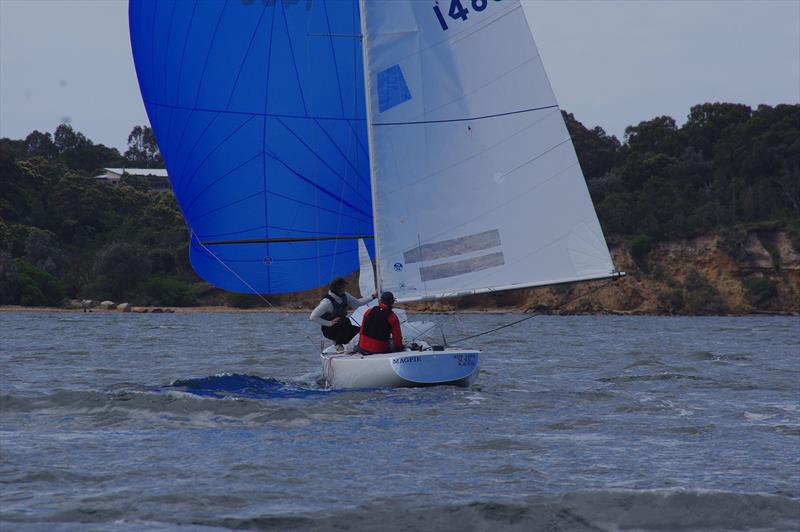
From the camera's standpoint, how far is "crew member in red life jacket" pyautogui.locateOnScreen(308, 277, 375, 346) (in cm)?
1449

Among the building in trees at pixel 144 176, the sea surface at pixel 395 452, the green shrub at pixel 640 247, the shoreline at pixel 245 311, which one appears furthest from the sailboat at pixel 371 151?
the building in trees at pixel 144 176

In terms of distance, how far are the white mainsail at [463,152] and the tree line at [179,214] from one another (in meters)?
44.0

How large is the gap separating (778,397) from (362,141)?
19.8 ft

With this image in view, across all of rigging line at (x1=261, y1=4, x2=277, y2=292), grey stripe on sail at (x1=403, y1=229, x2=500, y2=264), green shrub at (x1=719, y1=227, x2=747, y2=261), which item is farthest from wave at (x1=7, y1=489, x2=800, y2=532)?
green shrub at (x1=719, y1=227, x2=747, y2=261)

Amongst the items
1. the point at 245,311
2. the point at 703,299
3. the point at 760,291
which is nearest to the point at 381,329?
the point at 245,311

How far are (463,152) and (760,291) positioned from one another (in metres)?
46.7

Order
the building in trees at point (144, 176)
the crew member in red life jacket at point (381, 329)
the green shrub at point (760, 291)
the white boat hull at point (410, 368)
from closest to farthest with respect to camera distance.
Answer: the white boat hull at point (410, 368) < the crew member in red life jacket at point (381, 329) < the green shrub at point (760, 291) < the building in trees at point (144, 176)

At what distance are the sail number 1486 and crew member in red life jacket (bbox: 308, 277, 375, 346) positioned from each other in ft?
10.6

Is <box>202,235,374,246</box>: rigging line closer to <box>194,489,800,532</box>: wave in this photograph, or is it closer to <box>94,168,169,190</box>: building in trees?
<box>194,489,800,532</box>: wave

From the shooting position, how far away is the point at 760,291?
58062 millimetres

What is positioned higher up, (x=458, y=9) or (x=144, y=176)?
(x=144, y=176)

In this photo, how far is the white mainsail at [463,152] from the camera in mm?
14039

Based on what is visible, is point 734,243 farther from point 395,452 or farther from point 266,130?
point 395,452

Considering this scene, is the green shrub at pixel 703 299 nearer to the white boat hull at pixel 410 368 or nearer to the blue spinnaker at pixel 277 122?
the blue spinnaker at pixel 277 122
